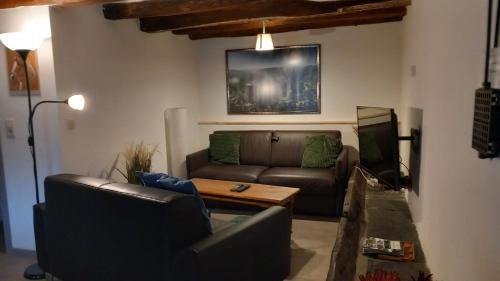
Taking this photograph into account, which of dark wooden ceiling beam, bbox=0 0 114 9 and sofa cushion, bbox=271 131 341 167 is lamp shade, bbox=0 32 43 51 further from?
sofa cushion, bbox=271 131 341 167

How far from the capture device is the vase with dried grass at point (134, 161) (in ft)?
12.4

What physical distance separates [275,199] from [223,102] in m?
2.51

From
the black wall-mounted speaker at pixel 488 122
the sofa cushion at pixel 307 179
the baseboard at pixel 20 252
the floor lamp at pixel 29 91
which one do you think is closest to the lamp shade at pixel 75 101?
the floor lamp at pixel 29 91

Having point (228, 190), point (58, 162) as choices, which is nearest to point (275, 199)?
point (228, 190)

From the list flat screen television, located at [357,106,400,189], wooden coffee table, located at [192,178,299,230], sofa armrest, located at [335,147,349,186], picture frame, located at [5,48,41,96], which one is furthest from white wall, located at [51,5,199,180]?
flat screen television, located at [357,106,400,189]

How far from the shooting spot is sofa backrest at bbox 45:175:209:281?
188 cm

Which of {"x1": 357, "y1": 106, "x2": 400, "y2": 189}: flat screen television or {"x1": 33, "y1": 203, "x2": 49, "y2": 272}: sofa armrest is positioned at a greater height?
{"x1": 357, "y1": 106, "x2": 400, "y2": 189}: flat screen television

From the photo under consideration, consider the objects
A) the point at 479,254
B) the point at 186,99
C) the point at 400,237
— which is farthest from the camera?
the point at 186,99

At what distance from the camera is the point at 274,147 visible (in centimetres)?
485

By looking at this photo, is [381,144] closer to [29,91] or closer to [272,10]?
[272,10]

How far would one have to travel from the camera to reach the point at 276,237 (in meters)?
2.47

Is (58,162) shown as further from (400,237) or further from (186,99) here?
(400,237)

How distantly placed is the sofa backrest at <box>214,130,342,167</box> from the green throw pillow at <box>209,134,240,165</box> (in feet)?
0.32

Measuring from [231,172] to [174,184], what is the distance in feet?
7.35
